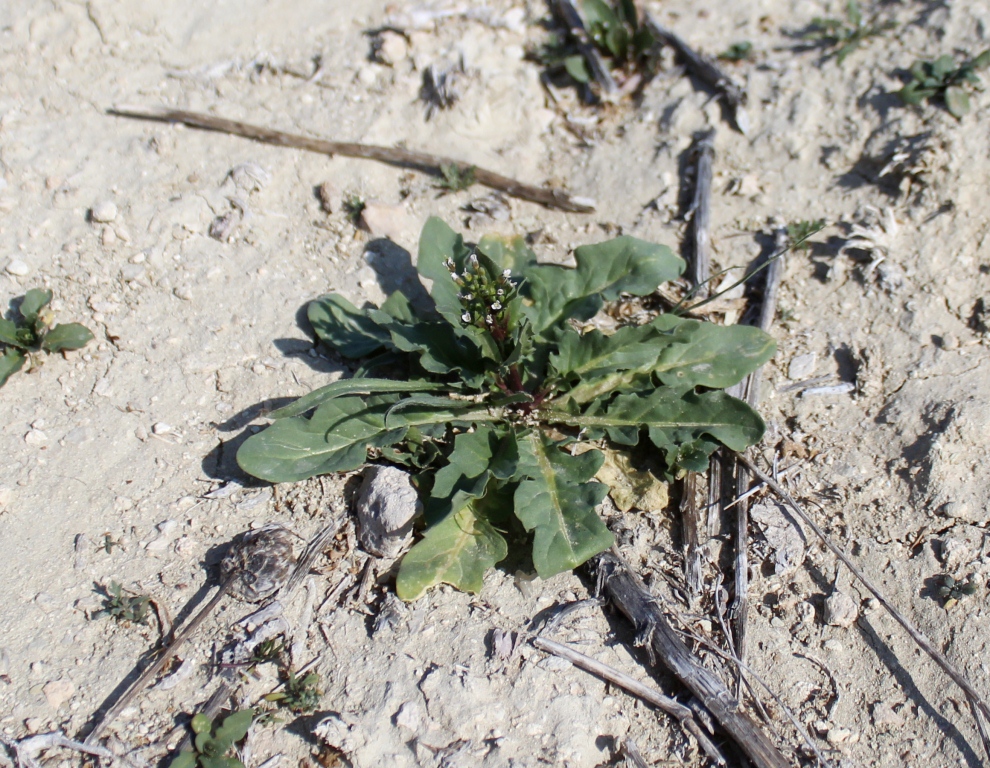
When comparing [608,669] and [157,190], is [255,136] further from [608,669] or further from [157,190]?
[608,669]

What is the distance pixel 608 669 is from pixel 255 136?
3.85 m

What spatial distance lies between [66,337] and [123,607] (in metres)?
1.50

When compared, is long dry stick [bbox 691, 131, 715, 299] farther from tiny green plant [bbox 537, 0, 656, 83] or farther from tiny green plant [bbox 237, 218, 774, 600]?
tiny green plant [bbox 537, 0, 656, 83]

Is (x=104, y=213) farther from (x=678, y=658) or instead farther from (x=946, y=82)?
(x=946, y=82)

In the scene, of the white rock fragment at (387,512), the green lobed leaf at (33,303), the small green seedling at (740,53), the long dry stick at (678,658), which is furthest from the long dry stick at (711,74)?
the green lobed leaf at (33,303)

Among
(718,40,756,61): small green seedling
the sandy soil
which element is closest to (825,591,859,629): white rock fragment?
the sandy soil

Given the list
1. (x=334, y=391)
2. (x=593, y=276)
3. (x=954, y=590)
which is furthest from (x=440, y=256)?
(x=954, y=590)

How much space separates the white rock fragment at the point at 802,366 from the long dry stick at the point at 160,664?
297 cm

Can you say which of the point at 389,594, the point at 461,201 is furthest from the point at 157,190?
the point at 389,594

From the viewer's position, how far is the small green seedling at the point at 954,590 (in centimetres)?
314

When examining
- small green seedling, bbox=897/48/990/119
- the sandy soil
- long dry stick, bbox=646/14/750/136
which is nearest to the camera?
the sandy soil

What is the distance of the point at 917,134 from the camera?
4.63 meters

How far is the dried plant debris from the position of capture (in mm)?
5094

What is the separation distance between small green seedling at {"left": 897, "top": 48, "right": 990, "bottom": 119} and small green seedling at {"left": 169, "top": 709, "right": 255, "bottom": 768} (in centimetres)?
503
